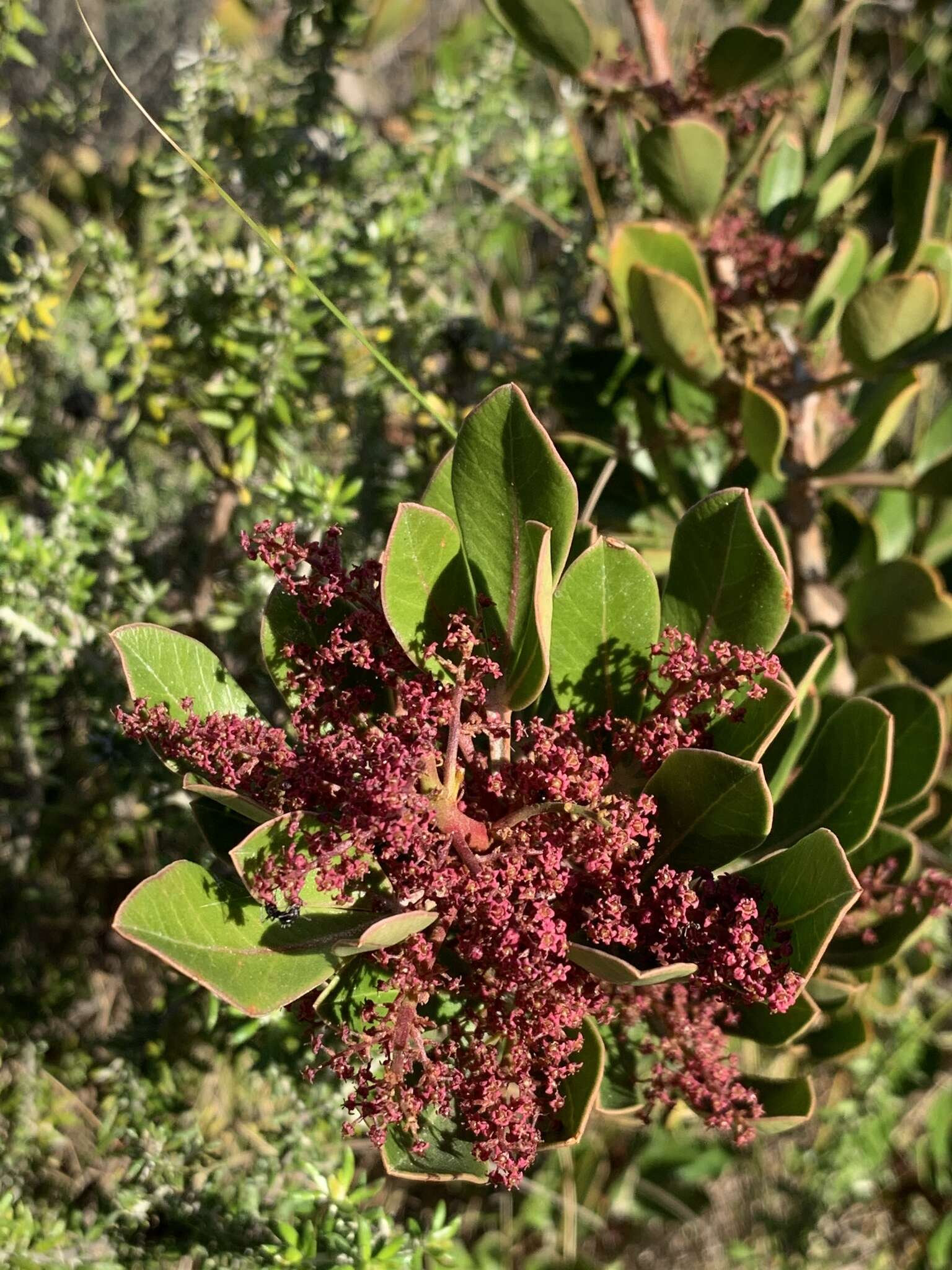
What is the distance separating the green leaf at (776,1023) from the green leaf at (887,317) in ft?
2.82

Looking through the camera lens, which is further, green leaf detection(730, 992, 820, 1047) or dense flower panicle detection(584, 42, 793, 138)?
dense flower panicle detection(584, 42, 793, 138)

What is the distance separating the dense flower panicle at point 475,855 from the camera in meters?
0.86

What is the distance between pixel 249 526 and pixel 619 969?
1305 millimetres

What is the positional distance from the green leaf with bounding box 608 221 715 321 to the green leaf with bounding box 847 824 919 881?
72 cm

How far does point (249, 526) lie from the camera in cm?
191

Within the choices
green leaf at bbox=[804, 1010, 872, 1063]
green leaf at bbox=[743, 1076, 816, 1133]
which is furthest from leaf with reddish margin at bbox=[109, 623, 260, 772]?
green leaf at bbox=[804, 1010, 872, 1063]

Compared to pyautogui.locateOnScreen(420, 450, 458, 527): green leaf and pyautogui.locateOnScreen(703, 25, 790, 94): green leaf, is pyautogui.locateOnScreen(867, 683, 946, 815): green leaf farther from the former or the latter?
pyautogui.locateOnScreen(703, 25, 790, 94): green leaf

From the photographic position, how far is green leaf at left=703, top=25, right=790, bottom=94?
143 cm

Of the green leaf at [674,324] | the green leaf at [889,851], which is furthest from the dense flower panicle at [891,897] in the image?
the green leaf at [674,324]

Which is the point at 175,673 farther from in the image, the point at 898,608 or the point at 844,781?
the point at 898,608

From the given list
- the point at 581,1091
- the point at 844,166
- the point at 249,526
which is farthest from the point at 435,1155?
the point at 844,166

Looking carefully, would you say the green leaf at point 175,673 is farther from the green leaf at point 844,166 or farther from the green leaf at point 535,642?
the green leaf at point 844,166

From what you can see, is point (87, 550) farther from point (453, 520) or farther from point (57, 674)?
point (453, 520)

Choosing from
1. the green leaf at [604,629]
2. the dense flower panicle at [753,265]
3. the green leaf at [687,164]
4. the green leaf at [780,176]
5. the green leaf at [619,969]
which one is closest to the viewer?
the green leaf at [619,969]
